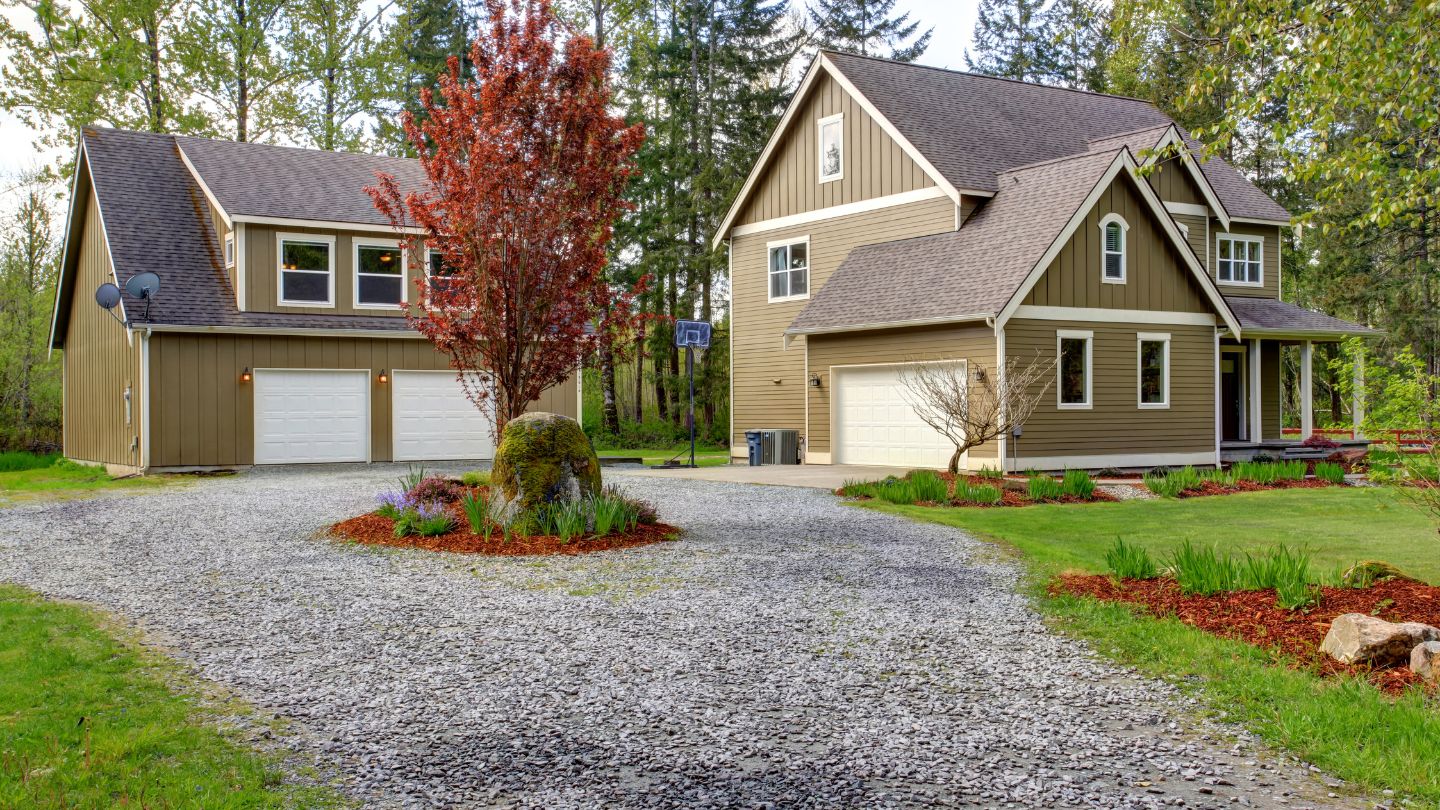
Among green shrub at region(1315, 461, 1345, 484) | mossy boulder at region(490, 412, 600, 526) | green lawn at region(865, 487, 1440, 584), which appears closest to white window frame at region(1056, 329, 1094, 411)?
Result: green shrub at region(1315, 461, 1345, 484)

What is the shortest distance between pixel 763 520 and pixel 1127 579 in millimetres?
4966

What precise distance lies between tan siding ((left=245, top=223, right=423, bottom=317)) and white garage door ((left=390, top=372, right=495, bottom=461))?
64.0 inches

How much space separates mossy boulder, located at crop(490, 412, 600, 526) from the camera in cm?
1086

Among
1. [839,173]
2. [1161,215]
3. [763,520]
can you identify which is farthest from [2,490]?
[1161,215]

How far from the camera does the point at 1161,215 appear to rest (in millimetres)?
19625

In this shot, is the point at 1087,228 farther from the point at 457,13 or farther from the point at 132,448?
the point at 457,13

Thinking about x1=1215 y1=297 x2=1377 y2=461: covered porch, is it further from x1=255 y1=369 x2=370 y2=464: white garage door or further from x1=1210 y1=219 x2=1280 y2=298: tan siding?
x1=255 y1=369 x2=370 y2=464: white garage door

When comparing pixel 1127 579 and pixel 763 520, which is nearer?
pixel 1127 579

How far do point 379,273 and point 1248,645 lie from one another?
2081 cm

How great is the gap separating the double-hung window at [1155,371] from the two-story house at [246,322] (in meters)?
11.9

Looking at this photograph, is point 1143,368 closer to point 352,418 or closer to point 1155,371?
point 1155,371

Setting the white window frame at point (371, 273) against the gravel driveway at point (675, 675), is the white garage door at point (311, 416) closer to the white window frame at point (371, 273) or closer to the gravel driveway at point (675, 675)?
the white window frame at point (371, 273)

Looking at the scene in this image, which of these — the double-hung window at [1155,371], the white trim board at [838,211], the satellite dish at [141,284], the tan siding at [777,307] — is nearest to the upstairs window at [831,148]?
the white trim board at [838,211]

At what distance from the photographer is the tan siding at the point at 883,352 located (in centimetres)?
1862
